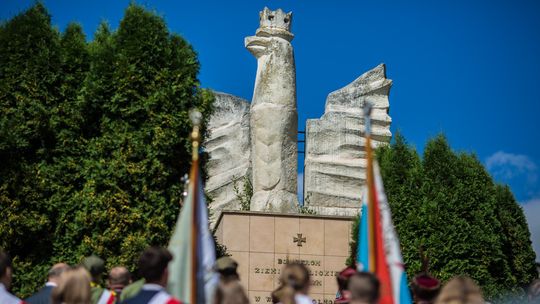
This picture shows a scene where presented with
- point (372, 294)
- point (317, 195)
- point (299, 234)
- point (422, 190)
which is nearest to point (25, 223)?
point (299, 234)

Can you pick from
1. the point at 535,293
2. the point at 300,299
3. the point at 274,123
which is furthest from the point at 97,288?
the point at 274,123

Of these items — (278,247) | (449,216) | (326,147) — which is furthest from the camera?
(326,147)

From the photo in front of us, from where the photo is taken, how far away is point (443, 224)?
2147 cm

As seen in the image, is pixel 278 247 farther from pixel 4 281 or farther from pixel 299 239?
pixel 4 281

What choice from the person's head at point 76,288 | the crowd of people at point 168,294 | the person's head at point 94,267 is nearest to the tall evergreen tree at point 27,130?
the person's head at point 94,267

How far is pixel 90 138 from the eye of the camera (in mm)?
17562

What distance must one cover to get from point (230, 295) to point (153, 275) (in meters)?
0.96

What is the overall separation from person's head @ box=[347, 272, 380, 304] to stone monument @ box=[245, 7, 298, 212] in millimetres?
14545

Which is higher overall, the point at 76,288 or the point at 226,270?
the point at 226,270

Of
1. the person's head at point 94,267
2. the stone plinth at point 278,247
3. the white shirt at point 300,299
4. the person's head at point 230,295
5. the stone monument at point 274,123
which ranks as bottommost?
the person's head at point 230,295

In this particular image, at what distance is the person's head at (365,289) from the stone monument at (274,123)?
47.7ft

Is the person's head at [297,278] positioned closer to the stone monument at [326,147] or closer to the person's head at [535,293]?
the person's head at [535,293]

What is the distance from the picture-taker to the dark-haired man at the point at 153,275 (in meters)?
6.91

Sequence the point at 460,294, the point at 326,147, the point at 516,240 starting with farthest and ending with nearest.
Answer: the point at 326,147 → the point at 516,240 → the point at 460,294
